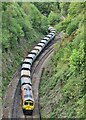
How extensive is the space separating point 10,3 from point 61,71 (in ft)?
100

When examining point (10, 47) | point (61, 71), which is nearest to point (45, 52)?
point (10, 47)

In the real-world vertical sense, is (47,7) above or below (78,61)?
above

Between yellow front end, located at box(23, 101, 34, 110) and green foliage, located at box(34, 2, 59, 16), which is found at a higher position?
green foliage, located at box(34, 2, 59, 16)

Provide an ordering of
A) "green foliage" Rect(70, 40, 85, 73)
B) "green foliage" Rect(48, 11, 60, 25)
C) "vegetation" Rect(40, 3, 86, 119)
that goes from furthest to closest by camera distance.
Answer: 1. "green foliage" Rect(48, 11, 60, 25)
2. "green foliage" Rect(70, 40, 85, 73)
3. "vegetation" Rect(40, 3, 86, 119)

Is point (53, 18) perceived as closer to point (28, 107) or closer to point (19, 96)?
point (19, 96)

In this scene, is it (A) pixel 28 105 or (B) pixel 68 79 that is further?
(A) pixel 28 105

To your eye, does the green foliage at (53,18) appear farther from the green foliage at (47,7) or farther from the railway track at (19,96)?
the railway track at (19,96)

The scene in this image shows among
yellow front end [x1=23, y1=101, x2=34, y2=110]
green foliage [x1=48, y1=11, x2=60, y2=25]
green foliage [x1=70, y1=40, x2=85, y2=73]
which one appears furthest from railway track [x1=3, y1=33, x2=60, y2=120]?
green foliage [x1=48, y1=11, x2=60, y2=25]

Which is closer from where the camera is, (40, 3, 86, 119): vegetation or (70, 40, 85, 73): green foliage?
(40, 3, 86, 119): vegetation

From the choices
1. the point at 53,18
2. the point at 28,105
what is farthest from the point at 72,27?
the point at 53,18

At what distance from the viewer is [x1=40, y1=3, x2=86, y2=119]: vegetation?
31.7 m

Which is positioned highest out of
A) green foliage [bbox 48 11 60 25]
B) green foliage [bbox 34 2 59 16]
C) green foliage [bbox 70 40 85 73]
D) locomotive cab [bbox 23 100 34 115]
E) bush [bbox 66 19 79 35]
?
green foliage [bbox 34 2 59 16]

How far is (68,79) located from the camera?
3534 cm

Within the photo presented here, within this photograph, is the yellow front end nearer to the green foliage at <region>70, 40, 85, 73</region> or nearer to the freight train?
the freight train
